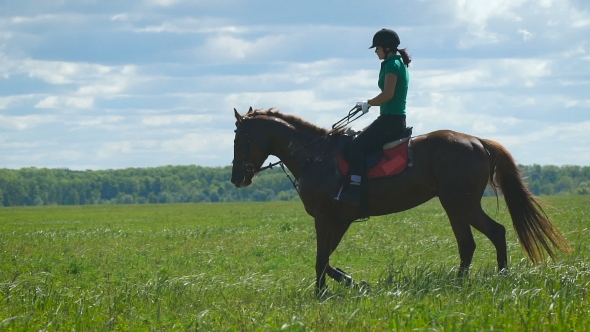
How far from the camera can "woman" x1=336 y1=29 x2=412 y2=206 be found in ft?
33.8

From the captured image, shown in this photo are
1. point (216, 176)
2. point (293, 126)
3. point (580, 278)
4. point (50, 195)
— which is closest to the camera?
point (580, 278)

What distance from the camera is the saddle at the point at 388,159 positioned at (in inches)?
412

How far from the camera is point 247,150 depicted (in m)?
11.3

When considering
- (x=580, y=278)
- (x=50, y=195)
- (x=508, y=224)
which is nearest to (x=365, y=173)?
(x=580, y=278)

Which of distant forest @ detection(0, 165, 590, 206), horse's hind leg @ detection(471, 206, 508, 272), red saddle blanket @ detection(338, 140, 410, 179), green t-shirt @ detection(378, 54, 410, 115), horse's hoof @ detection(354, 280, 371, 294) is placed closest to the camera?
horse's hoof @ detection(354, 280, 371, 294)

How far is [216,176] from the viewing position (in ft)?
577

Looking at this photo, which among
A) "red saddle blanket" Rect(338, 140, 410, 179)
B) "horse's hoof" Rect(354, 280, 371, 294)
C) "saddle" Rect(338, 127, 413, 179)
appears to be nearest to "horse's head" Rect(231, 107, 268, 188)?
"saddle" Rect(338, 127, 413, 179)

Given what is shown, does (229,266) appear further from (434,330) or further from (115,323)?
(434,330)

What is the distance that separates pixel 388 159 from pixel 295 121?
167 cm

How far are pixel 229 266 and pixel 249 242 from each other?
21.2 ft

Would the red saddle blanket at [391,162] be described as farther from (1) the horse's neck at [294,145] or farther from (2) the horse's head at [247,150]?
(2) the horse's head at [247,150]

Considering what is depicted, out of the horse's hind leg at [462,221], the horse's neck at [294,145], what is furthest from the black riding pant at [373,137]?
the horse's hind leg at [462,221]

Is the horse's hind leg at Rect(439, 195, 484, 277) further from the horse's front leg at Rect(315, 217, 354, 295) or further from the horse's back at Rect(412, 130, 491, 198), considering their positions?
the horse's front leg at Rect(315, 217, 354, 295)

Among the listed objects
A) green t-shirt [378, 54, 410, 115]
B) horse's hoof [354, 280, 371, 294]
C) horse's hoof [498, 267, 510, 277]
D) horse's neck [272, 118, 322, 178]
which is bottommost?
horse's hoof [354, 280, 371, 294]
